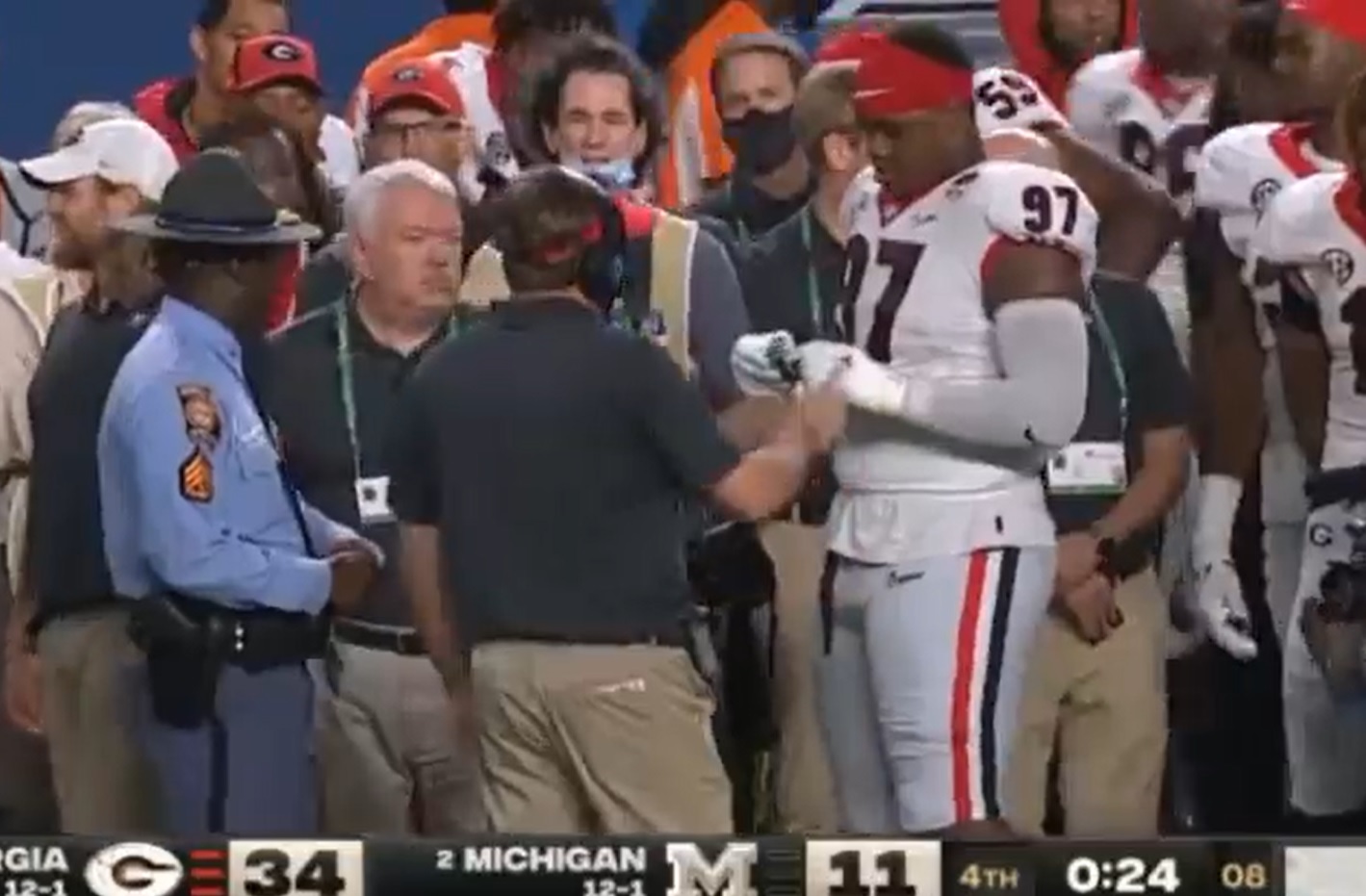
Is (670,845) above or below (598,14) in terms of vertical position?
below

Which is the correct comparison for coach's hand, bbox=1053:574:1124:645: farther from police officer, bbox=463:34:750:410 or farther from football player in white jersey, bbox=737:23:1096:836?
police officer, bbox=463:34:750:410

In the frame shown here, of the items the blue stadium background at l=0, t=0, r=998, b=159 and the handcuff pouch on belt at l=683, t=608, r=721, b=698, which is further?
the blue stadium background at l=0, t=0, r=998, b=159

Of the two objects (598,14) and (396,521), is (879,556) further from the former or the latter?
(598,14)

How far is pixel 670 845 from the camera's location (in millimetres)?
4520

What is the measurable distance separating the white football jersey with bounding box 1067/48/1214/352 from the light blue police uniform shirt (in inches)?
72.2

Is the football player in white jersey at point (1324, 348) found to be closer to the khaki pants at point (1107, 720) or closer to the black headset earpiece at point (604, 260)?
the khaki pants at point (1107, 720)

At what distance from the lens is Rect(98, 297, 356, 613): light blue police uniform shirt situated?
520 cm

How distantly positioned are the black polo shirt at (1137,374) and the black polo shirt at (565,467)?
998 millimetres

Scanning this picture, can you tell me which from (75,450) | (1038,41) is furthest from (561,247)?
(1038,41)

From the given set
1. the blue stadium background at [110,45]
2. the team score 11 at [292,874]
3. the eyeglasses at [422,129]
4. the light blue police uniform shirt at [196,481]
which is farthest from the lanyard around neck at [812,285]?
the blue stadium background at [110,45]

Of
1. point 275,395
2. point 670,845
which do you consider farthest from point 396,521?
point 670,845

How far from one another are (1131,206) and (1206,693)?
86cm

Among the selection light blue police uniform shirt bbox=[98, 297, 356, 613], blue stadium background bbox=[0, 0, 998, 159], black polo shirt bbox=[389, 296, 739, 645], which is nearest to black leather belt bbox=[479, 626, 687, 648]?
black polo shirt bbox=[389, 296, 739, 645]

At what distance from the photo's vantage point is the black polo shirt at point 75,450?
5625 millimetres
